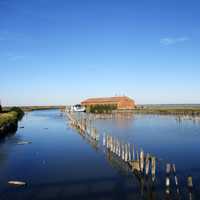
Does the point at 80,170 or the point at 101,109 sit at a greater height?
the point at 101,109

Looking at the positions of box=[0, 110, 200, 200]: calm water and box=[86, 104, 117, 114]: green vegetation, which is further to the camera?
box=[86, 104, 117, 114]: green vegetation

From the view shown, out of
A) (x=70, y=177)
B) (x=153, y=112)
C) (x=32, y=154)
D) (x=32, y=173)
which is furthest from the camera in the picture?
(x=153, y=112)

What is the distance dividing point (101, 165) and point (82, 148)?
808 cm

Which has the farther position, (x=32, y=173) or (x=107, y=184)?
(x=32, y=173)

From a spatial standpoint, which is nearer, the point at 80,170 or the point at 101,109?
the point at 80,170

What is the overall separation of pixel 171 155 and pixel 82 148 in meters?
9.83

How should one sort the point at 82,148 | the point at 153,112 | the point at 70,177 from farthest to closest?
the point at 153,112, the point at 82,148, the point at 70,177

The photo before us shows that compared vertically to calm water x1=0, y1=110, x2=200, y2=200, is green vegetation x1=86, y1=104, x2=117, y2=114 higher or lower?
higher

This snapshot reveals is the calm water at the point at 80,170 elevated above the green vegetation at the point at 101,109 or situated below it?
below

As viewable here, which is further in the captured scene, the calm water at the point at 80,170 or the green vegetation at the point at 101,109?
the green vegetation at the point at 101,109

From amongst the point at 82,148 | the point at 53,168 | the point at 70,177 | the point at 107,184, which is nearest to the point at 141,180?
the point at 107,184

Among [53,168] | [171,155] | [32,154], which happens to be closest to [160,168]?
[171,155]

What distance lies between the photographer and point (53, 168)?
66.0 feet

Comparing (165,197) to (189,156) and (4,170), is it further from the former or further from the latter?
(4,170)
